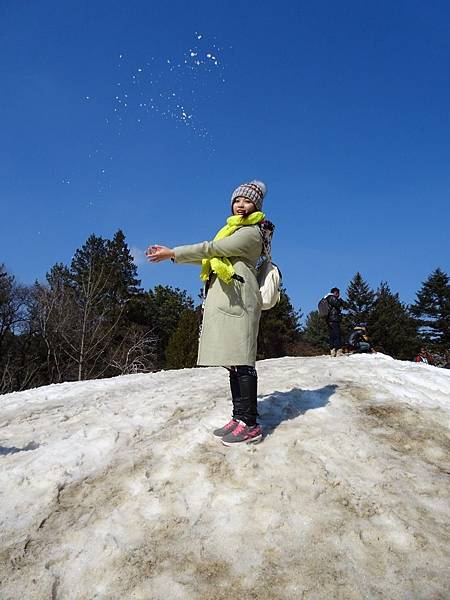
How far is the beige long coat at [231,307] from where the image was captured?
12.5 feet

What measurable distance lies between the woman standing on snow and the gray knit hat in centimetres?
17

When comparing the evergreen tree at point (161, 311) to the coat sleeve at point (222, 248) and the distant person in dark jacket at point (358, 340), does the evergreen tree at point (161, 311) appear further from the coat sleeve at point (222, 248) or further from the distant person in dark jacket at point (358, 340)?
the coat sleeve at point (222, 248)

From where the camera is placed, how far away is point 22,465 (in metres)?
3.72

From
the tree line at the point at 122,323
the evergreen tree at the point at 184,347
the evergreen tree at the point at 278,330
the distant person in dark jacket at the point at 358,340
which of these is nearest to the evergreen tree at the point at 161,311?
the tree line at the point at 122,323

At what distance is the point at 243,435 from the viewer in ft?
12.4

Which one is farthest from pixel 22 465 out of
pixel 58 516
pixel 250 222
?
pixel 250 222

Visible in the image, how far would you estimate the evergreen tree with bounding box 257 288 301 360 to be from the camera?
39.4 metres

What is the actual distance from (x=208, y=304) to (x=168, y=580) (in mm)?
2279

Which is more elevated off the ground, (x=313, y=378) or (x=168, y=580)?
(x=313, y=378)

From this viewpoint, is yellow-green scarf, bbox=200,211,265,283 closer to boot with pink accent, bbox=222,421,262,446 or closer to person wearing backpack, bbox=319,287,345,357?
boot with pink accent, bbox=222,421,262,446

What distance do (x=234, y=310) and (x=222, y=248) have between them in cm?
57

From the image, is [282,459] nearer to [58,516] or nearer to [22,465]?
[58,516]

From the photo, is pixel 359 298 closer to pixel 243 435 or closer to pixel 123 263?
pixel 123 263

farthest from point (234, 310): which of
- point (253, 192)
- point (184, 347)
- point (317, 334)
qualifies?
point (317, 334)
